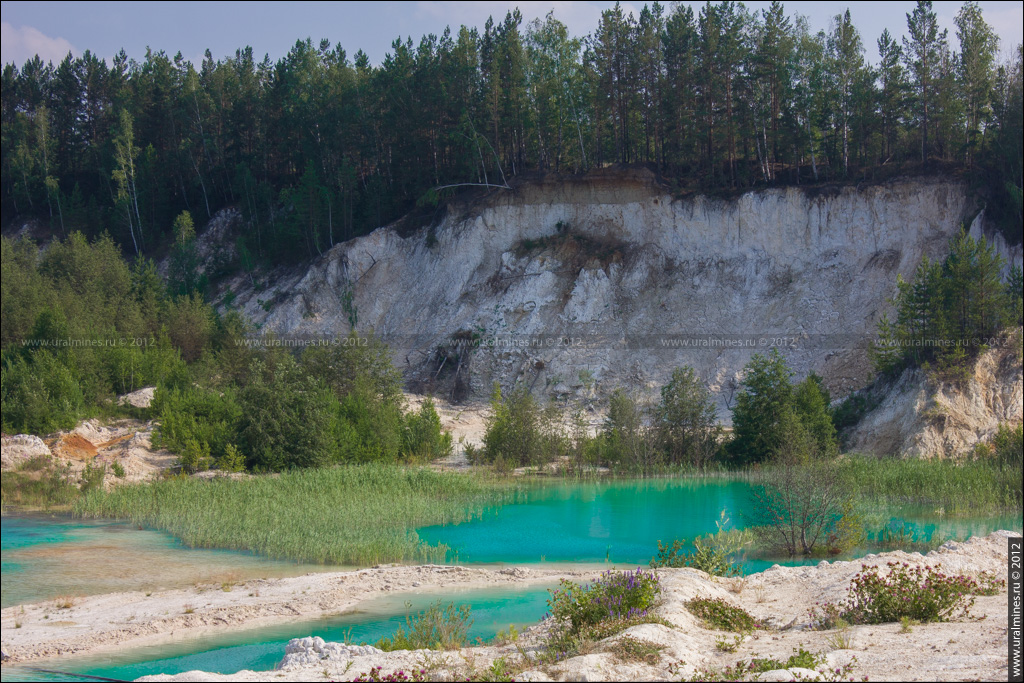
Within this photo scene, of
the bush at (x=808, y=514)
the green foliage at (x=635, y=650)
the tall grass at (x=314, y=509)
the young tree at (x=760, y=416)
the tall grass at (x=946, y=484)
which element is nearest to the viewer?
the green foliage at (x=635, y=650)

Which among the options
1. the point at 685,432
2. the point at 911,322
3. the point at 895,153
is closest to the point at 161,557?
the point at 685,432

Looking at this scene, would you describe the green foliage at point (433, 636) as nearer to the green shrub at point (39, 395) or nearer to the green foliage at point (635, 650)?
the green foliage at point (635, 650)

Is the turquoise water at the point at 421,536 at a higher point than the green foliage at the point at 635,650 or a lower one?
lower

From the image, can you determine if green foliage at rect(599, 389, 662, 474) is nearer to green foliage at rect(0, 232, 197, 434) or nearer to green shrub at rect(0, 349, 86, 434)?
green foliage at rect(0, 232, 197, 434)

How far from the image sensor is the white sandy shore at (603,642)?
7.21 m

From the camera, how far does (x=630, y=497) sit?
21.8 meters

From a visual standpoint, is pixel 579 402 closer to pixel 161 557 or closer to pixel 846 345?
pixel 846 345

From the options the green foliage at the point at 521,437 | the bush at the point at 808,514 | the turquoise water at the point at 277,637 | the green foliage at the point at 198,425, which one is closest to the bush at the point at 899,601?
the turquoise water at the point at 277,637

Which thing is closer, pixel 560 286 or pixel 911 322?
pixel 911 322

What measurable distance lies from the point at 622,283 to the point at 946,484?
1915cm

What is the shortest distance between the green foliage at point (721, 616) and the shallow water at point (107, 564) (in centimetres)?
741

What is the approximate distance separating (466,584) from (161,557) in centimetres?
625

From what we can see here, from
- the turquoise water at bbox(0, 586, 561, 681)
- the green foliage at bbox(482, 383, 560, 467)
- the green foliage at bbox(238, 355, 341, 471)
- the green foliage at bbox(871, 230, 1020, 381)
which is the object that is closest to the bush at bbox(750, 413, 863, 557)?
the turquoise water at bbox(0, 586, 561, 681)

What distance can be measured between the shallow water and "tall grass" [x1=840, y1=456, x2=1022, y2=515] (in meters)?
12.3
